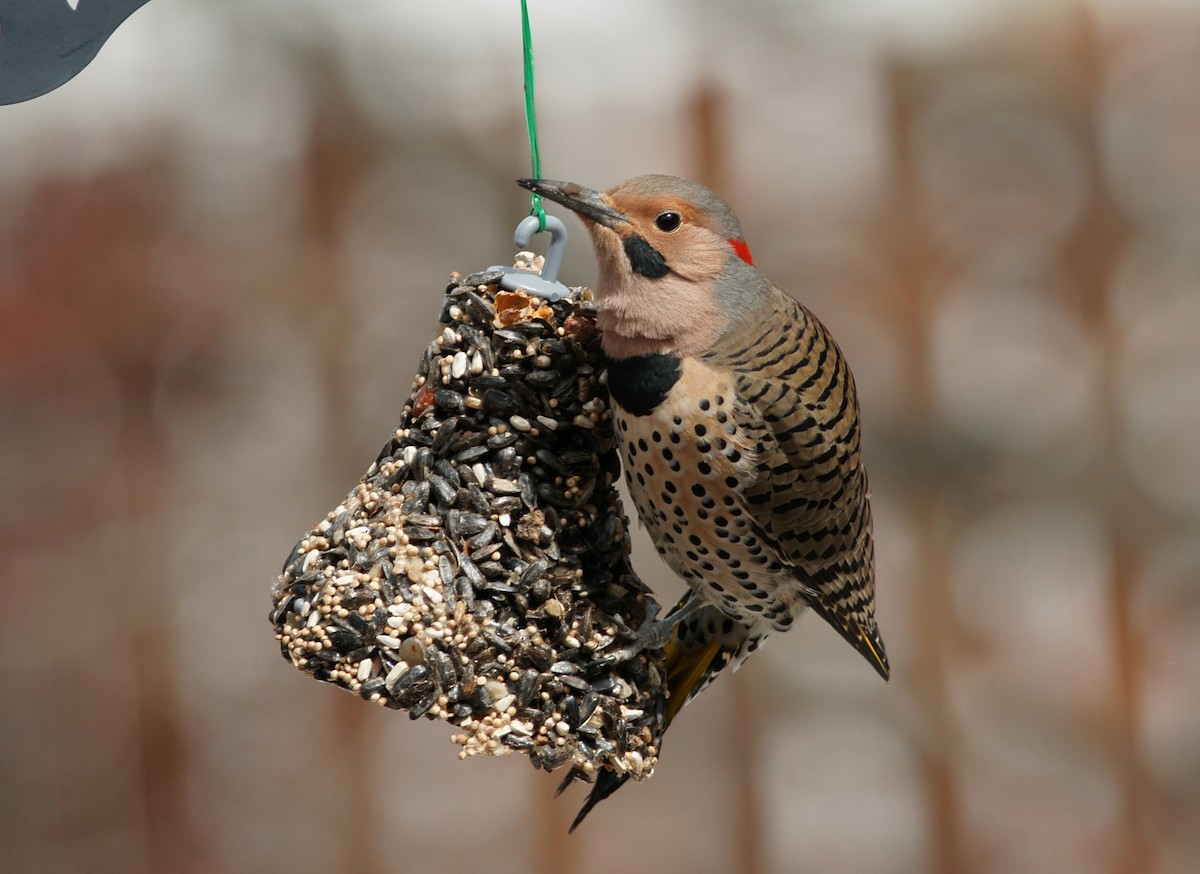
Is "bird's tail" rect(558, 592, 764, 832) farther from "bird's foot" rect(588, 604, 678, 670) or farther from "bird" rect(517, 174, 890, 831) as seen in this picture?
"bird's foot" rect(588, 604, 678, 670)

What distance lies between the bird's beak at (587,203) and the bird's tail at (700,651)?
0.77 metres

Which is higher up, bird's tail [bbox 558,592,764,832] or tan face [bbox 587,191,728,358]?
tan face [bbox 587,191,728,358]

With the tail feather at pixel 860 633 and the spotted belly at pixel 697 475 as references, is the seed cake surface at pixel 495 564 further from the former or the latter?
the tail feather at pixel 860 633

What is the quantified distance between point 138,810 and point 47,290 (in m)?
1.35

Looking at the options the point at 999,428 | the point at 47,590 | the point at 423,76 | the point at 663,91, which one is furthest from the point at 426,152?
the point at 999,428

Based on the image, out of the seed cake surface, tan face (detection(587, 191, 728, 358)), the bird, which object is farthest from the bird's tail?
tan face (detection(587, 191, 728, 358))

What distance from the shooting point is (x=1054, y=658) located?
3.60m

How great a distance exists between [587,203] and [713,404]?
371 mm

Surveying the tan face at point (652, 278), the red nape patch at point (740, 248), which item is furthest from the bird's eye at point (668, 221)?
the red nape patch at point (740, 248)

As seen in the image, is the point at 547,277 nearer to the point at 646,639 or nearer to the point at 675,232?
the point at 675,232

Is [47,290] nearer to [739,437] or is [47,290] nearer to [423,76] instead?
[423,76]

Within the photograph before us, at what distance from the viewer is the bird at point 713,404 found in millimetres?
2037

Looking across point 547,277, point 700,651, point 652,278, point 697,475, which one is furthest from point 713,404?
point 700,651

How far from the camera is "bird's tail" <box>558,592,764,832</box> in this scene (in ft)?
8.00
